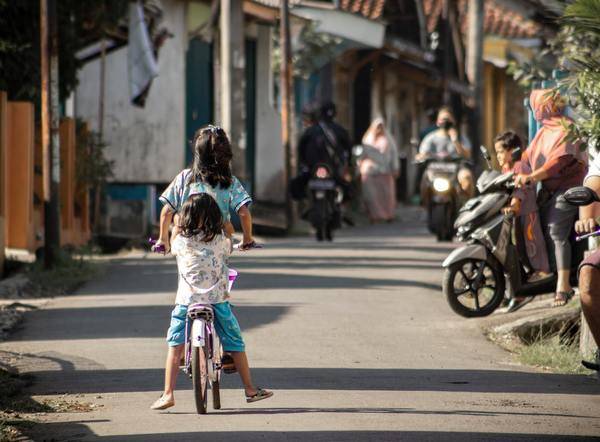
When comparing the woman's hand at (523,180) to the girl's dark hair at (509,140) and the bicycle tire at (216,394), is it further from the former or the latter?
the bicycle tire at (216,394)

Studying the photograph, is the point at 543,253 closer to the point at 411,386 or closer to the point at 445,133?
the point at 411,386

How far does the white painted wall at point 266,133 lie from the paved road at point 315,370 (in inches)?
580

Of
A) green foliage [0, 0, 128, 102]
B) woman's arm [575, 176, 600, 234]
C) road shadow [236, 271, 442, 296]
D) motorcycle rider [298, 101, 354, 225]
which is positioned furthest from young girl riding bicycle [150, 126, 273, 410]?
motorcycle rider [298, 101, 354, 225]

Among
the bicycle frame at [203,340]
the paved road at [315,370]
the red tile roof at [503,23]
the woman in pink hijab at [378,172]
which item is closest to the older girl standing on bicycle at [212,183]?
the bicycle frame at [203,340]

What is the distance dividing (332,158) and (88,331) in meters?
11.3

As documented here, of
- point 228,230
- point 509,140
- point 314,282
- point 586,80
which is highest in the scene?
point 586,80

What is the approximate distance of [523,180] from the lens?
12242 mm

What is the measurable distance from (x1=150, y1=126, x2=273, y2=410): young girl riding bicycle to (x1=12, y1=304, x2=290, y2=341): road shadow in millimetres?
3019

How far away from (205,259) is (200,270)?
67mm

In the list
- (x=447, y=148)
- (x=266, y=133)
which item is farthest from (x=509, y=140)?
(x=266, y=133)

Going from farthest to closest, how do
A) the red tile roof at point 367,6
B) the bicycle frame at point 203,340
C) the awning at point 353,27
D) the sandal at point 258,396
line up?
the red tile roof at point 367,6 < the awning at point 353,27 < the sandal at point 258,396 < the bicycle frame at point 203,340

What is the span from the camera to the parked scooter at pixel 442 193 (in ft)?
68.1

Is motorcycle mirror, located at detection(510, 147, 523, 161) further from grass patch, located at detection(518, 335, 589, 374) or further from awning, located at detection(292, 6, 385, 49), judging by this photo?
awning, located at detection(292, 6, 385, 49)

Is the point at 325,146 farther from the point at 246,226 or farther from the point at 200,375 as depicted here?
the point at 200,375
